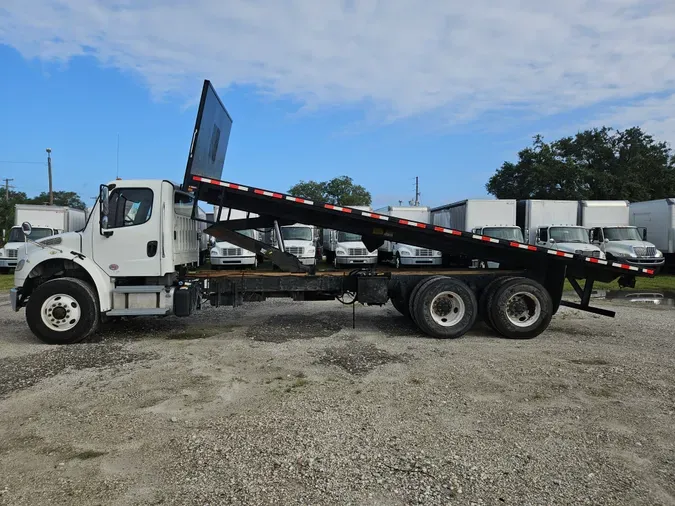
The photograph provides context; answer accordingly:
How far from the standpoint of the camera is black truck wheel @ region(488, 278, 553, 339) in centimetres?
769

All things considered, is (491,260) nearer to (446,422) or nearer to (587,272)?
(587,272)

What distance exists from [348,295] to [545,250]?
3269mm

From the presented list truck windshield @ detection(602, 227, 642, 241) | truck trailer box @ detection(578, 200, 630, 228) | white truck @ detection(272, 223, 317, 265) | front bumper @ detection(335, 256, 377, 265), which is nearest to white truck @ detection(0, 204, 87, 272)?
white truck @ detection(272, 223, 317, 265)

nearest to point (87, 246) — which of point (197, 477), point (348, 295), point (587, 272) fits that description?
point (348, 295)

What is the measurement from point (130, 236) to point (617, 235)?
19.3 m

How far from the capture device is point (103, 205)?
7176 mm

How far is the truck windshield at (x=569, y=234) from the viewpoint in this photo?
61.0 feet

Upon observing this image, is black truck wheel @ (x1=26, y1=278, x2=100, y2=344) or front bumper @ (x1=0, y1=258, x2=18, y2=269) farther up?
front bumper @ (x1=0, y1=258, x2=18, y2=269)

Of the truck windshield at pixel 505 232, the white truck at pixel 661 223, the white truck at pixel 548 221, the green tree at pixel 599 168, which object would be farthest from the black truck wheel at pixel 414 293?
the green tree at pixel 599 168

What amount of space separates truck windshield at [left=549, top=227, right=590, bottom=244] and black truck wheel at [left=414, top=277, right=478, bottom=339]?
41.2ft

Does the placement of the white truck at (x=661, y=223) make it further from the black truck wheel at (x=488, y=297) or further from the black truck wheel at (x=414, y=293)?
the black truck wheel at (x=414, y=293)

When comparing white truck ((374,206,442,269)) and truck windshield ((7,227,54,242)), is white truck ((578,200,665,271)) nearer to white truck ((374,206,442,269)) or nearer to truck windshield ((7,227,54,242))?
white truck ((374,206,442,269))

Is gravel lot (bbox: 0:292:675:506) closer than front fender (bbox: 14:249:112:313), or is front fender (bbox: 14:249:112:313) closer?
gravel lot (bbox: 0:292:675:506)

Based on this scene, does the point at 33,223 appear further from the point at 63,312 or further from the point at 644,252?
the point at 644,252
